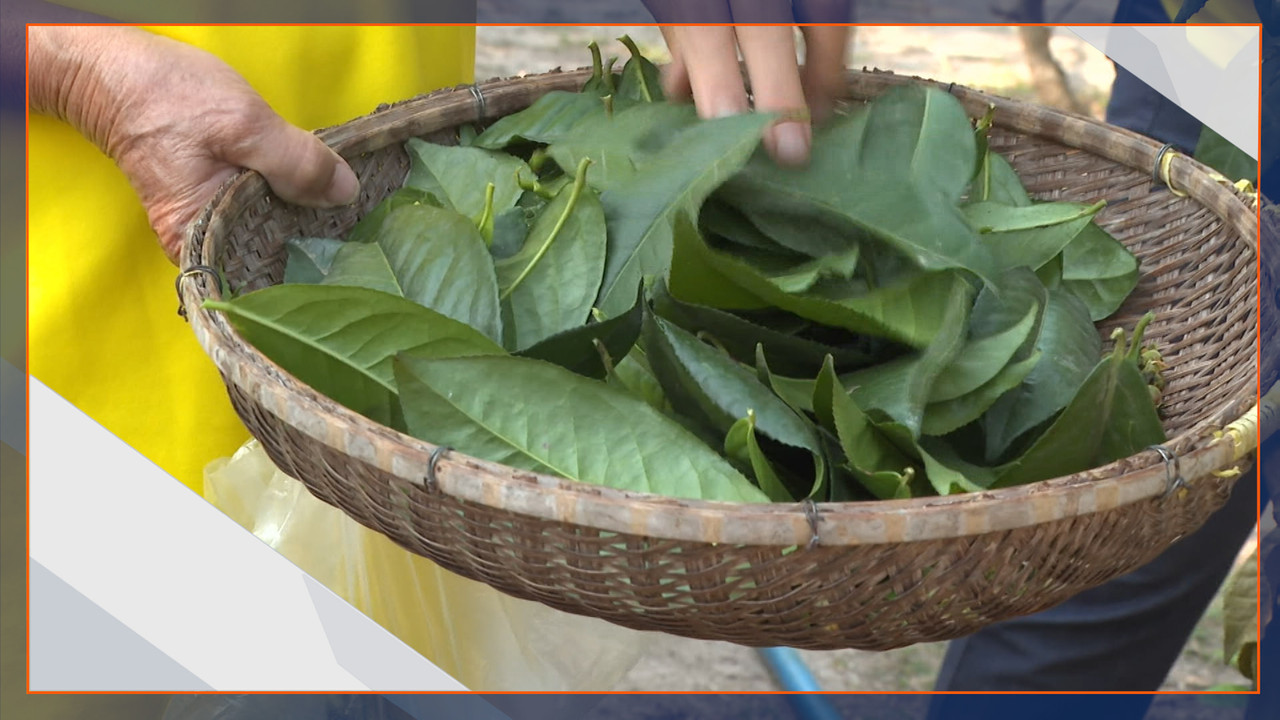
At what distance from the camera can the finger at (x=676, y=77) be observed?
69 centimetres

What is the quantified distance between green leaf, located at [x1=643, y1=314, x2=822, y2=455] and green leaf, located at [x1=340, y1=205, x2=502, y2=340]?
88 mm

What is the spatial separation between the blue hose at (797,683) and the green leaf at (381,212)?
45cm

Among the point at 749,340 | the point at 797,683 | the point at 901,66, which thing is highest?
the point at 749,340

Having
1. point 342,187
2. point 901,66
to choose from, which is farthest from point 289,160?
point 901,66

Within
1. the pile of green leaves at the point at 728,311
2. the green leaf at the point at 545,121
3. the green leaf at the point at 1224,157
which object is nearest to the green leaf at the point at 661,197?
the pile of green leaves at the point at 728,311

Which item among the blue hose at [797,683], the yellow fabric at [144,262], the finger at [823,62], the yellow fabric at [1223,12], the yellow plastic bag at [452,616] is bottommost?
the blue hose at [797,683]

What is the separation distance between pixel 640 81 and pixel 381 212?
192 mm

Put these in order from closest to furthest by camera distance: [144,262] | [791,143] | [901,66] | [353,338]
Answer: [353,338] → [791,143] → [144,262] → [901,66]

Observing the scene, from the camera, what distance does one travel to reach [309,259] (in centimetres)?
61

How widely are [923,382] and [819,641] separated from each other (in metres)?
0.11

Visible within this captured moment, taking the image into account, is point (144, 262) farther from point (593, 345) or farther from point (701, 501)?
point (701, 501)

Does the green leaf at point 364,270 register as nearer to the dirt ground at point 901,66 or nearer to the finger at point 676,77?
the finger at point 676,77

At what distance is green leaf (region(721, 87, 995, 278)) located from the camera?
57 cm

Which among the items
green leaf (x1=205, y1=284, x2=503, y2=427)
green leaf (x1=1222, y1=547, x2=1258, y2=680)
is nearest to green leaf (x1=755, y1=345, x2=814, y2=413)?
green leaf (x1=205, y1=284, x2=503, y2=427)
